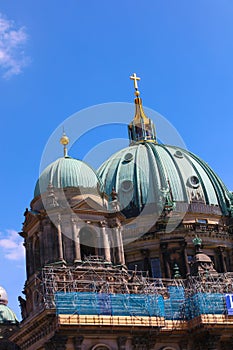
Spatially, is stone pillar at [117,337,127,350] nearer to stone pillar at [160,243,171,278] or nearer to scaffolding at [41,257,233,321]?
scaffolding at [41,257,233,321]

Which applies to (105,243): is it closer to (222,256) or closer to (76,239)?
(76,239)

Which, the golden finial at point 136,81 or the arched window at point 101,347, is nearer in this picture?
the arched window at point 101,347

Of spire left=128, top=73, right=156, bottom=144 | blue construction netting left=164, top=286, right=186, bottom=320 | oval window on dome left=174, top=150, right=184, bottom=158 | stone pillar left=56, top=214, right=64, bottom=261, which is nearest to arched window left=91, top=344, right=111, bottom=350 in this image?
blue construction netting left=164, top=286, right=186, bottom=320

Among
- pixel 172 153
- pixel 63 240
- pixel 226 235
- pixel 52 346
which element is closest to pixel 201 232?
pixel 226 235

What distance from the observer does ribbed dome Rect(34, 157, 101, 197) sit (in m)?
59.9

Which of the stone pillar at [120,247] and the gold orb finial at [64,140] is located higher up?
the gold orb finial at [64,140]

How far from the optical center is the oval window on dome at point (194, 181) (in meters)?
75.4

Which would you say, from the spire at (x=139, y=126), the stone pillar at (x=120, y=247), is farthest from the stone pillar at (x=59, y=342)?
the spire at (x=139, y=126)

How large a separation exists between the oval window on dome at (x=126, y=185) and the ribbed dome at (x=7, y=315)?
728 inches

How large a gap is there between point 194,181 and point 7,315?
2566cm

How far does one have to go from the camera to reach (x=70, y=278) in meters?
54.5

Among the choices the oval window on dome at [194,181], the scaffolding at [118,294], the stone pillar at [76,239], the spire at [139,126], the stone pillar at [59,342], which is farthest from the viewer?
the spire at [139,126]

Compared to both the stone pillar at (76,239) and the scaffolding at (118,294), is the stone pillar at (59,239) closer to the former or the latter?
the stone pillar at (76,239)

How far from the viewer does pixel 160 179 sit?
245ft
